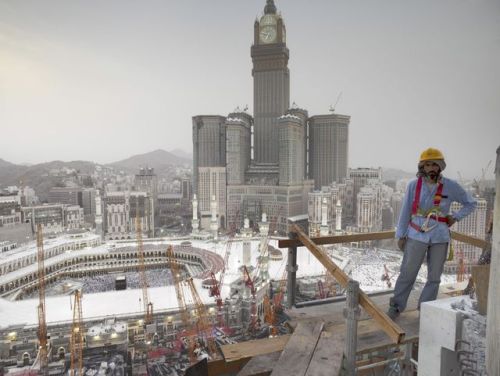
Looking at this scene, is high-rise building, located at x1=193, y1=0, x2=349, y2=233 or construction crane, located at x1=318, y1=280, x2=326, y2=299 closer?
construction crane, located at x1=318, y1=280, x2=326, y2=299

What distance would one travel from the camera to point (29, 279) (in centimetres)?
2662

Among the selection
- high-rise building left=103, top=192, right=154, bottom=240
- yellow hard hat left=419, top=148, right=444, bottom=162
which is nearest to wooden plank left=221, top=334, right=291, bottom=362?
yellow hard hat left=419, top=148, right=444, bottom=162

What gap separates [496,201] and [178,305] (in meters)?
19.3

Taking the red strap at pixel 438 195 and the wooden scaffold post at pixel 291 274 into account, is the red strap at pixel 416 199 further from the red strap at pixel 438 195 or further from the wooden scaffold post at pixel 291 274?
the wooden scaffold post at pixel 291 274

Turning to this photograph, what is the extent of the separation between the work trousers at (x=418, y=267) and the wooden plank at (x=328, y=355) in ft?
2.84

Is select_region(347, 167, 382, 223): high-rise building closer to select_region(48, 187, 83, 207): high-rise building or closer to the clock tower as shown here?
the clock tower

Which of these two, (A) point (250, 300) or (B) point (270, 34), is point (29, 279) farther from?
(B) point (270, 34)

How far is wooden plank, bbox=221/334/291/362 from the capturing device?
225 centimetres

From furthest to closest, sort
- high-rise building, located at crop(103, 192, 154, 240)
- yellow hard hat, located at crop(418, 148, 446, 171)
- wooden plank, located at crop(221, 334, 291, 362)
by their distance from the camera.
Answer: high-rise building, located at crop(103, 192, 154, 240)
yellow hard hat, located at crop(418, 148, 446, 171)
wooden plank, located at crop(221, 334, 291, 362)

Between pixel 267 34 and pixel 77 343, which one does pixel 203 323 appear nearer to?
pixel 77 343

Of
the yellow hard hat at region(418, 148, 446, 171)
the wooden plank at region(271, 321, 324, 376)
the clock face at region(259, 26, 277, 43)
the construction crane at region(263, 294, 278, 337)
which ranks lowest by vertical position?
the construction crane at region(263, 294, 278, 337)

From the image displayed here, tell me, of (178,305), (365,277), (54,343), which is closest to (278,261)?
(365,277)

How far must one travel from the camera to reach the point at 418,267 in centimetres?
288

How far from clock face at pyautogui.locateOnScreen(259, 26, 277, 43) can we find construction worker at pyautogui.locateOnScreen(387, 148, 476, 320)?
66.1 metres
